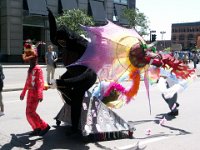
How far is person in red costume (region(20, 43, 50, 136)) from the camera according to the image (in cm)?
668

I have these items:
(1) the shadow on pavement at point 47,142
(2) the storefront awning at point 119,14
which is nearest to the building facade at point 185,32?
(2) the storefront awning at point 119,14

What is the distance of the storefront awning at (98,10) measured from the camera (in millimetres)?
41231

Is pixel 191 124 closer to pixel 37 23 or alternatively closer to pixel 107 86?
pixel 107 86

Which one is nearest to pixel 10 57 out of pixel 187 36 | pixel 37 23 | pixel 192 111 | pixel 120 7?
pixel 37 23

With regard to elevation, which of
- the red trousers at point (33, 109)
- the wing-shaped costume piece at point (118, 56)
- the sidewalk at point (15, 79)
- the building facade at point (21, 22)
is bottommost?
the sidewalk at point (15, 79)

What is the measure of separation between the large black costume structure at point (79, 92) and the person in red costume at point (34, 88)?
37 centimetres

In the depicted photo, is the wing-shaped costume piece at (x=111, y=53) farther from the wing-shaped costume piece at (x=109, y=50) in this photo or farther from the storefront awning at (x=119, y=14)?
A: the storefront awning at (x=119, y=14)

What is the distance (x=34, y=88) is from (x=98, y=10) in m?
35.8

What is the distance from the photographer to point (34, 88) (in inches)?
263

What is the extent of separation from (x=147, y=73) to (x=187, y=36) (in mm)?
124841

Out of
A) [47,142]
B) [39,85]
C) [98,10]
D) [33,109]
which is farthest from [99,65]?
[98,10]

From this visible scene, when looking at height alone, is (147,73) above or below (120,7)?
below

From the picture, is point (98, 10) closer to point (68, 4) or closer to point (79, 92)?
point (68, 4)

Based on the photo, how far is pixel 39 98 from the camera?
6664mm
